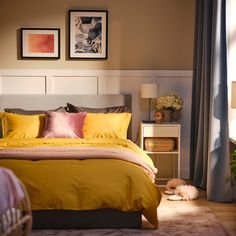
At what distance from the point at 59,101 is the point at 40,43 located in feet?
2.48

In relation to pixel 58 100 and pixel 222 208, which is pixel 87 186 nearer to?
pixel 222 208

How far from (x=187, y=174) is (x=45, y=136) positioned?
203cm

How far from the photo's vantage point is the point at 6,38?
20.9 ft

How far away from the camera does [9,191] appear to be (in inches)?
110

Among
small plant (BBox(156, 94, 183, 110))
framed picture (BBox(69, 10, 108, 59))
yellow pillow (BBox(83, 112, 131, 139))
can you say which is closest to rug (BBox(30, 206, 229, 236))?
yellow pillow (BBox(83, 112, 131, 139))

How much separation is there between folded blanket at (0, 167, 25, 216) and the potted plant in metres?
3.55

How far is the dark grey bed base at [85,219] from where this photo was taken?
167 inches

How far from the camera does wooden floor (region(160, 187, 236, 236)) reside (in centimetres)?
445

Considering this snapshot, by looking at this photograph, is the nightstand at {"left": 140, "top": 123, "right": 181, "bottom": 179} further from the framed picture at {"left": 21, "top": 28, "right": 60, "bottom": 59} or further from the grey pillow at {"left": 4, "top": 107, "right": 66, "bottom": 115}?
the framed picture at {"left": 21, "top": 28, "right": 60, "bottom": 59}

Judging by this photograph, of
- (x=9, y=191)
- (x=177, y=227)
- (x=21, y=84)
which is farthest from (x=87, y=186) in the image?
(x=21, y=84)

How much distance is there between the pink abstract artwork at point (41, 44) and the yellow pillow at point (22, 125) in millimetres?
957

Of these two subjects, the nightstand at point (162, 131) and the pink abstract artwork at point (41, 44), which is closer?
the nightstand at point (162, 131)

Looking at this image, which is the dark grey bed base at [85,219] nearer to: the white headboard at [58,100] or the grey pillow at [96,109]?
the grey pillow at [96,109]

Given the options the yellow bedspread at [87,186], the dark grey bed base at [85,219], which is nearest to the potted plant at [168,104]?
the yellow bedspread at [87,186]
